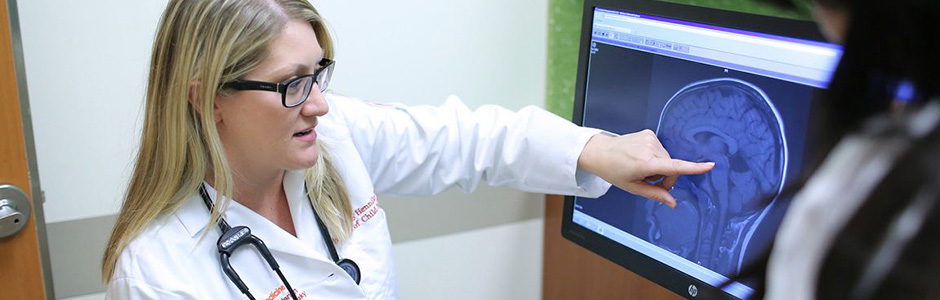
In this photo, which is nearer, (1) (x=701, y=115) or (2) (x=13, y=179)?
(1) (x=701, y=115)

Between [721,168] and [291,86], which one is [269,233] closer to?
[291,86]

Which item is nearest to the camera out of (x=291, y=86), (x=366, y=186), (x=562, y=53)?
(x=291, y=86)

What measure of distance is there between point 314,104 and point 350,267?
21cm

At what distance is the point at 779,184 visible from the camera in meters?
0.81

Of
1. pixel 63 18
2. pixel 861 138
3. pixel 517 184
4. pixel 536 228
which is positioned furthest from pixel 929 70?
pixel 536 228

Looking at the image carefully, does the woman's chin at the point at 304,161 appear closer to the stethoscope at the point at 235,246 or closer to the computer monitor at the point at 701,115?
the stethoscope at the point at 235,246

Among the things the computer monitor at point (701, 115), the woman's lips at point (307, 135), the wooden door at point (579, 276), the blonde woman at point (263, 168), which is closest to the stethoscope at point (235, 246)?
the blonde woman at point (263, 168)

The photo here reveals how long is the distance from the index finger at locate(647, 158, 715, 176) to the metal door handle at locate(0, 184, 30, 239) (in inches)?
34.6

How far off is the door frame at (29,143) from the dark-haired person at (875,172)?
1116mm

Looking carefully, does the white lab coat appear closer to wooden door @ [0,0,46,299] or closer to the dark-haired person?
wooden door @ [0,0,46,299]

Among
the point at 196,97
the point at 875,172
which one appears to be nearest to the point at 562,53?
the point at 196,97

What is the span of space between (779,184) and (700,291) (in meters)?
0.16

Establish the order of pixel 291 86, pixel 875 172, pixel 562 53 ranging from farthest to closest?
1. pixel 562 53
2. pixel 291 86
3. pixel 875 172

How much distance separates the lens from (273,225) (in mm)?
1038
